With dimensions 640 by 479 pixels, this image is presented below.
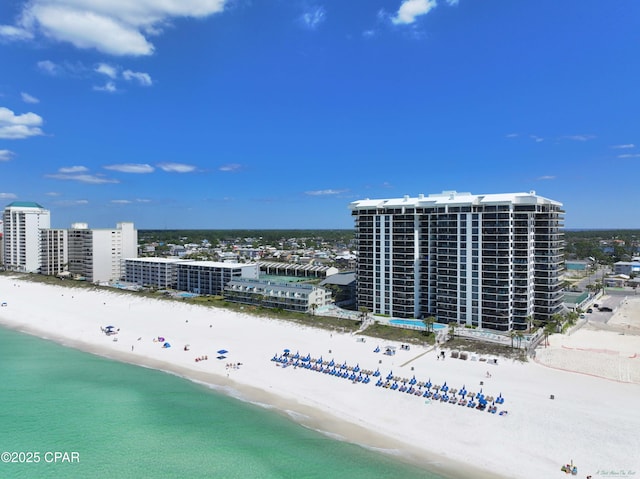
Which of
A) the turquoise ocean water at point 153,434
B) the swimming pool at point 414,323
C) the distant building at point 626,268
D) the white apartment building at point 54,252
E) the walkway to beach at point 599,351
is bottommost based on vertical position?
the turquoise ocean water at point 153,434

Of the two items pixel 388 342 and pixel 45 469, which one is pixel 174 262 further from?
pixel 45 469

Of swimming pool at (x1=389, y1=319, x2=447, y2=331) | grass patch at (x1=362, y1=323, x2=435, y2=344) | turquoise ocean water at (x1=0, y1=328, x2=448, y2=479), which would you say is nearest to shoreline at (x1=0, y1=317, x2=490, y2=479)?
turquoise ocean water at (x1=0, y1=328, x2=448, y2=479)

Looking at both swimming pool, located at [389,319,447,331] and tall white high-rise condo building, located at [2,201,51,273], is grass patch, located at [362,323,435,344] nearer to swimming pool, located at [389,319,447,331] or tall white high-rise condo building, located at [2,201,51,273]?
swimming pool, located at [389,319,447,331]

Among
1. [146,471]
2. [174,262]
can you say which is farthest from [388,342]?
[174,262]

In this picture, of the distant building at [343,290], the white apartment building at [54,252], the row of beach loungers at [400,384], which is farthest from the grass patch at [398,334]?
the white apartment building at [54,252]

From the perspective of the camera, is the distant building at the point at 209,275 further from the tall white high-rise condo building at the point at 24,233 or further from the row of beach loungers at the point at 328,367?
the tall white high-rise condo building at the point at 24,233

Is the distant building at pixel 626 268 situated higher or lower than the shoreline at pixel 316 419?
higher
